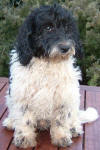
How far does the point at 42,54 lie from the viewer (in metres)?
2.38

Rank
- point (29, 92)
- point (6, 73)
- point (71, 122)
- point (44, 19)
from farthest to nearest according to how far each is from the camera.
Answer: point (6, 73)
point (71, 122)
point (29, 92)
point (44, 19)

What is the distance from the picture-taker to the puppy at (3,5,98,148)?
7.59ft

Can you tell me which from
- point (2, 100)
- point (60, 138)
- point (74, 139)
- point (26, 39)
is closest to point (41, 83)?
point (26, 39)

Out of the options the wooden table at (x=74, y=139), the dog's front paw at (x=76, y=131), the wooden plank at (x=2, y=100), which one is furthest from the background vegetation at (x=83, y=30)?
the dog's front paw at (x=76, y=131)

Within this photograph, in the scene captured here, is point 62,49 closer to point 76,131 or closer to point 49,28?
point 49,28

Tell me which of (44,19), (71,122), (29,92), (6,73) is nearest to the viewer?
(44,19)

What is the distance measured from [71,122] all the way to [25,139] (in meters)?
0.45

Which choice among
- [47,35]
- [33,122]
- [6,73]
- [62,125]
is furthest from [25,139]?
[6,73]

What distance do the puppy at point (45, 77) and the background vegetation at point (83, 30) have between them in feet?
5.33

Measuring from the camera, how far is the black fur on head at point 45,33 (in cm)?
229

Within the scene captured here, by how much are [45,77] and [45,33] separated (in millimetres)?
399

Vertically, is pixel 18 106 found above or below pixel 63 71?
below

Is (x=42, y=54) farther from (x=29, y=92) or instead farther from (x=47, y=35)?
(x=29, y=92)

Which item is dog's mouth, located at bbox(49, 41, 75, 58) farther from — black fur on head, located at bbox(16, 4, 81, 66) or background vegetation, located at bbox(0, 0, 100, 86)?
background vegetation, located at bbox(0, 0, 100, 86)
